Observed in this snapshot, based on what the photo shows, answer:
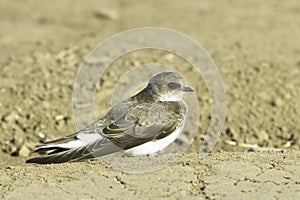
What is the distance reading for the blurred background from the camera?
340 inches

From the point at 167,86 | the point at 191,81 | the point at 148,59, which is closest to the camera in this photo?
the point at 167,86

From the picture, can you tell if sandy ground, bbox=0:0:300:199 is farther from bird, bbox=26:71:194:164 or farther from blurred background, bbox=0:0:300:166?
bird, bbox=26:71:194:164

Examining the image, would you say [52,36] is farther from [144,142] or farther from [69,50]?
[144,142]

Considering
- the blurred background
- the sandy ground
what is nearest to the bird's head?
the sandy ground

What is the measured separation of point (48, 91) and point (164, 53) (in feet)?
7.37

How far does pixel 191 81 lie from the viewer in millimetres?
9695

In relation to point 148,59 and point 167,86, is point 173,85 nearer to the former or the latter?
point 167,86

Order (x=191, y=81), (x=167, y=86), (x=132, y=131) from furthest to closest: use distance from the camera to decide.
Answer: (x=191, y=81), (x=167, y=86), (x=132, y=131)

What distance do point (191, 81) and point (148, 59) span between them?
3.42 feet

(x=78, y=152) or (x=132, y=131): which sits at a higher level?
(x=132, y=131)

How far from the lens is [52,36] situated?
1243 cm

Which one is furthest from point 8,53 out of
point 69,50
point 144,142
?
point 144,142

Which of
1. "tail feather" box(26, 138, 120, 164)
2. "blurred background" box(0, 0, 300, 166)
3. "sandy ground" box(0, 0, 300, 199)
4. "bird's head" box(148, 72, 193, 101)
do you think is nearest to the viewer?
"sandy ground" box(0, 0, 300, 199)

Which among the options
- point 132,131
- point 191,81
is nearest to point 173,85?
point 132,131
